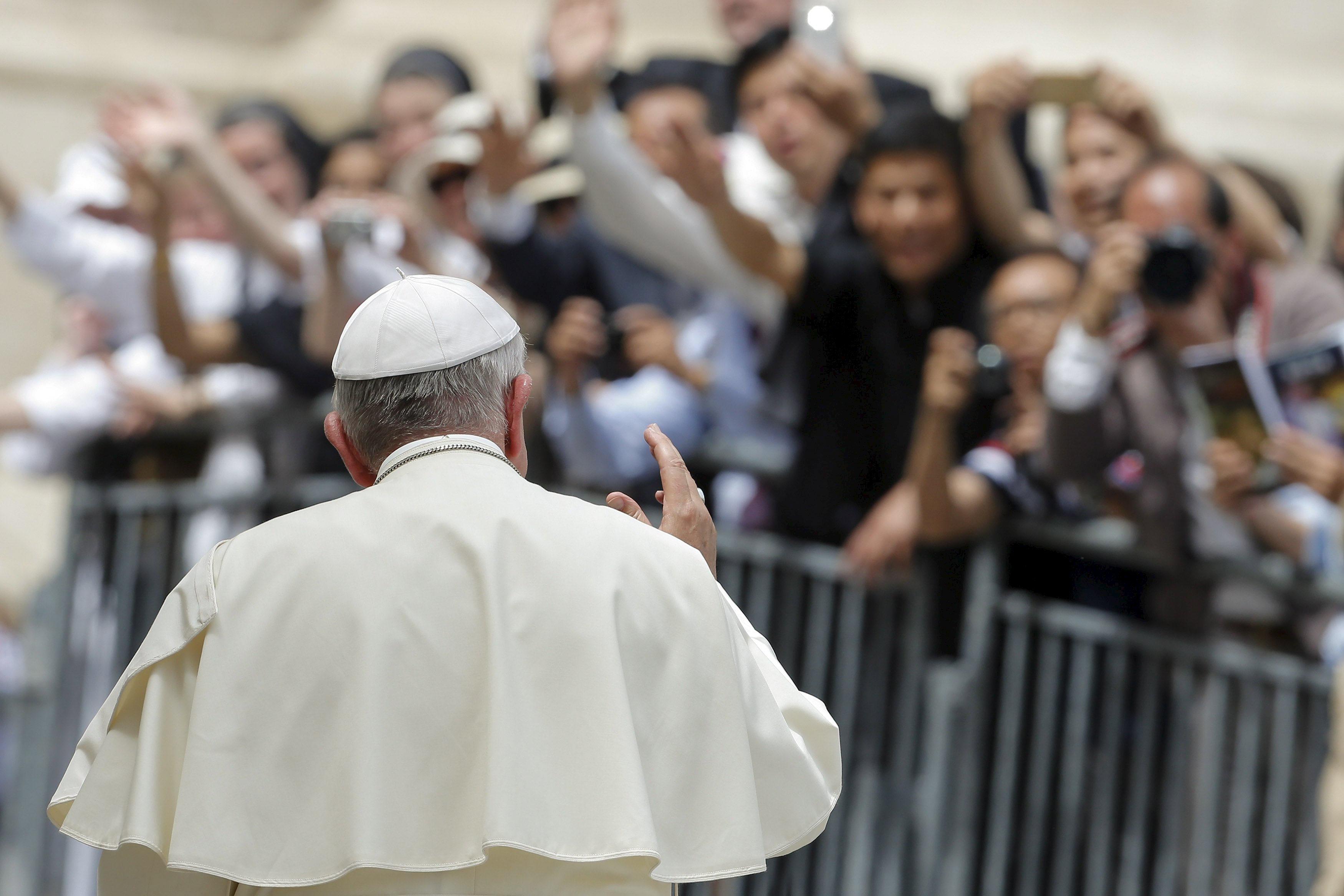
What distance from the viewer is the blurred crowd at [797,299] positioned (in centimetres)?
448

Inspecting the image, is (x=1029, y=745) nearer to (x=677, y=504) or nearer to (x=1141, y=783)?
(x=1141, y=783)

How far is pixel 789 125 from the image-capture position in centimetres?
507

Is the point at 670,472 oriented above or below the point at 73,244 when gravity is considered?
below

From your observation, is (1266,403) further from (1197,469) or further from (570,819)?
(570,819)

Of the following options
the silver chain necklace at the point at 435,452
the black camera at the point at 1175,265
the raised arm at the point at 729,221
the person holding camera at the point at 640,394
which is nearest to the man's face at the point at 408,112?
the person holding camera at the point at 640,394

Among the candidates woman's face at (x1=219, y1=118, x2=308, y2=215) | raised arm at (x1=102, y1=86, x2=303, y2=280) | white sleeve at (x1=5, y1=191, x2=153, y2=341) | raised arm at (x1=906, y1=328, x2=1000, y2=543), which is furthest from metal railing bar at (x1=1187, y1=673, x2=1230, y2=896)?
white sleeve at (x1=5, y1=191, x2=153, y2=341)

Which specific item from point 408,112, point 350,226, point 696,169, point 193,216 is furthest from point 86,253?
point 696,169

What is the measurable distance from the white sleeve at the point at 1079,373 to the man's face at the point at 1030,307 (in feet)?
0.38

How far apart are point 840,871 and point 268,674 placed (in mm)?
3042

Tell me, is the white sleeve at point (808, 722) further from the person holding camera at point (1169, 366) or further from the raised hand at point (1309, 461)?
the person holding camera at point (1169, 366)

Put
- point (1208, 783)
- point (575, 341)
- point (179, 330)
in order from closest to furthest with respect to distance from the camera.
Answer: point (1208, 783), point (575, 341), point (179, 330)

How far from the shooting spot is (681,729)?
2271 mm

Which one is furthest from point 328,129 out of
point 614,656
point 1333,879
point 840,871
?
point 614,656

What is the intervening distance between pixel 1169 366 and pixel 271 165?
3491mm
